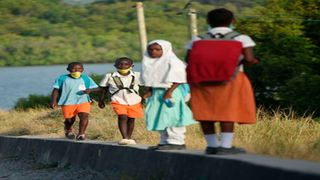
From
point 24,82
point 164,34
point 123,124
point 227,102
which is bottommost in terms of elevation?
point 24,82

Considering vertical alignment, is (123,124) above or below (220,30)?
below

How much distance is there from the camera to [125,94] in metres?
14.5

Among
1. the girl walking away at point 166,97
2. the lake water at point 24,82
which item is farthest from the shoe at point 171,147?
the lake water at point 24,82

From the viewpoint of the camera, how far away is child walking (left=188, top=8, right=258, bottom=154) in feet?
33.6

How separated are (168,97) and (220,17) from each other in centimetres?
195

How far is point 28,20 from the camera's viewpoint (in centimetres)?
6400

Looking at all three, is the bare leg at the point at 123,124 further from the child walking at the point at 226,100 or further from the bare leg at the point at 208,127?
the child walking at the point at 226,100

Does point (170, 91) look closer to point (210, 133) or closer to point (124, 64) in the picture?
point (210, 133)

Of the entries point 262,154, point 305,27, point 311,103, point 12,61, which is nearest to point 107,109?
point 311,103

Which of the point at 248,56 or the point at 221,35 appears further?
the point at 221,35

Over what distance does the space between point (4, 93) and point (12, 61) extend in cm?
2451

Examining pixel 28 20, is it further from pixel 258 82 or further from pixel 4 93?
pixel 258 82

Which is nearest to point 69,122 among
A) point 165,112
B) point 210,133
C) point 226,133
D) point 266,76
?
point 165,112

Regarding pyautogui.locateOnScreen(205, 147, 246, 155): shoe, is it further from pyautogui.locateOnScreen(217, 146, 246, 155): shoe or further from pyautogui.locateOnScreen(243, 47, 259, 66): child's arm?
pyautogui.locateOnScreen(243, 47, 259, 66): child's arm
